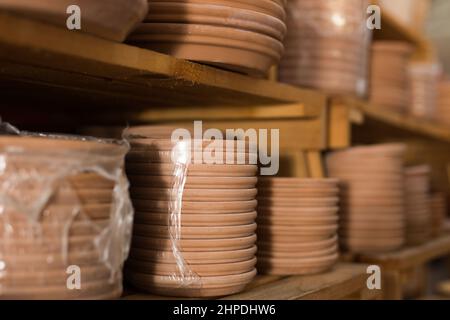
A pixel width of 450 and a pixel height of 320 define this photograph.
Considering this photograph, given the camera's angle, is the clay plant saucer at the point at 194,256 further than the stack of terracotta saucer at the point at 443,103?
No

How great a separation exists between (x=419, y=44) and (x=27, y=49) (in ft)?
8.32

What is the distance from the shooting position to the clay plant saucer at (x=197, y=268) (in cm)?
125

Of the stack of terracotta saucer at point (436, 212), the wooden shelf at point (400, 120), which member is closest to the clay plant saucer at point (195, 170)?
the wooden shelf at point (400, 120)

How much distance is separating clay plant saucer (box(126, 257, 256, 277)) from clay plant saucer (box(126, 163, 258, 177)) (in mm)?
183

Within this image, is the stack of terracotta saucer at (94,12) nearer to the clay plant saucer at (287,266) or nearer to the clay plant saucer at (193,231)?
the clay plant saucer at (193,231)

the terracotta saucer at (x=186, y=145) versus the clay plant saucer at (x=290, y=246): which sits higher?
the terracotta saucer at (x=186, y=145)

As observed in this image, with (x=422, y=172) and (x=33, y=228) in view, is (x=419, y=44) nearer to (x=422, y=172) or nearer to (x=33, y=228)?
(x=422, y=172)

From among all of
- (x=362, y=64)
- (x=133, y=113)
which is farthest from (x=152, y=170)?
(x=362, y=64)

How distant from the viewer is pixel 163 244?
1258 millimetres

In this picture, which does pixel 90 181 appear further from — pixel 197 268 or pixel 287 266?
pixel 287 266

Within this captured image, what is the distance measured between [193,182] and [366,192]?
940 mm

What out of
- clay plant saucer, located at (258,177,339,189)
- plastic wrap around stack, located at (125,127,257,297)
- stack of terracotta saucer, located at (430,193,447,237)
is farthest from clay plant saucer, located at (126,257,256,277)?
stack of terracotta saucer, located at (430,193,447,237)

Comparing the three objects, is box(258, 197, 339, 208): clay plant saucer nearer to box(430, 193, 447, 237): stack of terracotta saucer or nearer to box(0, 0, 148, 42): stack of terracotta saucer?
box(0, 0, 148, 42): stack of terracotta saucer

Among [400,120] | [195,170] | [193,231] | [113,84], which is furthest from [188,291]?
[400,120]
